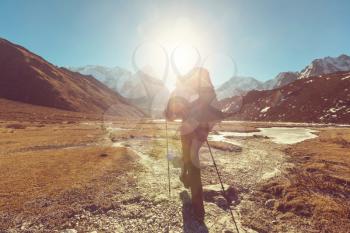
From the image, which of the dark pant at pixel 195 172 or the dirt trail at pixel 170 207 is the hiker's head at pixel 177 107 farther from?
the dirt trail at pixel 170 207

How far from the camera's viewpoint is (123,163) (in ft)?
78.7

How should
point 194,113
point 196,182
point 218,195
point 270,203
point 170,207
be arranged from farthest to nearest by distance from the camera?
point 218,195, point 270,203, point 170,207, point 196,182, point 194,113

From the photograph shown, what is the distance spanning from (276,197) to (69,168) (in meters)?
15.5

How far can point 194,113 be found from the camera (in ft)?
38.1

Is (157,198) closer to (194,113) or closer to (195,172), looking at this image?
(195,172)

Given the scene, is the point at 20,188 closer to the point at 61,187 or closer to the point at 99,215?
the point at 61,187

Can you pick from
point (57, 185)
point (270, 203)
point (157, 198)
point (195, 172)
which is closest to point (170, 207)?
point (157, 198)

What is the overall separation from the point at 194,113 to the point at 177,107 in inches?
31.8

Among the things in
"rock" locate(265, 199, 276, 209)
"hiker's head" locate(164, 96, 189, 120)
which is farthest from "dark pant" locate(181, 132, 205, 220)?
"rock" locate(265, 199, 276, 209)

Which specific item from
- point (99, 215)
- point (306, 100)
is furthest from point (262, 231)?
point (306, 100)

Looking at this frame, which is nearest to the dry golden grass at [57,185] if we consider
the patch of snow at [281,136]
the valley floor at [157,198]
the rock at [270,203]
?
the valley floor at [157,198]

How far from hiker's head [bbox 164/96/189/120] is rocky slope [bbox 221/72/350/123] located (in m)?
111

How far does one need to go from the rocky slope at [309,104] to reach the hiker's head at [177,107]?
4376 inches

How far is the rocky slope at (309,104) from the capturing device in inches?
5057
